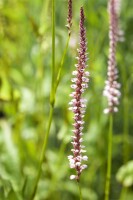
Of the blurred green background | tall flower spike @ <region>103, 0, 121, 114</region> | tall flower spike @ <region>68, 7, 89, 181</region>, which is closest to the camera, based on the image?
tall flower spike @ <region>68, 7, 89, 181</region>

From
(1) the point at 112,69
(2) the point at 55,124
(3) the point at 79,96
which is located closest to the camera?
(3) the point at 79,96

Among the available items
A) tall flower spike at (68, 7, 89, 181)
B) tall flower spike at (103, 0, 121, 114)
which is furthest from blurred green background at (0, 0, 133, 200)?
tall flower spike at (68, 7, 89, 181)

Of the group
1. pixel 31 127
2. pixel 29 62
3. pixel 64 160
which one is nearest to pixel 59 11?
pixel 29 62

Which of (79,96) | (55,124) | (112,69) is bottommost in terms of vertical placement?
(79,96)

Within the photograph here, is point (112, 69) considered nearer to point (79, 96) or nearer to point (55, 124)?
point (79, 96)

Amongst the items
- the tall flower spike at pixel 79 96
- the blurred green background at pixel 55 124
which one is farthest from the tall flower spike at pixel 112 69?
the blurred green background at pixel 55 124

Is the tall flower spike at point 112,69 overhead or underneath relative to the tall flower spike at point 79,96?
overhead

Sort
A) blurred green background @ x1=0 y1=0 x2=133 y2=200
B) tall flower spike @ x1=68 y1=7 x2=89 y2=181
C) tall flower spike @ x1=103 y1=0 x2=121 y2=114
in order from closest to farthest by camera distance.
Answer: tall flower spike @ x1=68 y1=7 x2=89 y2=181 → tall flower spike @ x1=103 y1=0 x2=121 y2=114 → blurred green background @ x1=0 y1=0 x2=133 y2=200

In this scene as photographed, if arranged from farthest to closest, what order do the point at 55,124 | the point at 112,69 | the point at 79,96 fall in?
the point at 55,124
the point at 112,69
the point at 79,96

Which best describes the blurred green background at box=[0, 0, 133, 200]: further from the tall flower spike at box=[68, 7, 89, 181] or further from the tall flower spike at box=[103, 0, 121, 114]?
the tall flower spike at box=[68, 7, 89, 181]

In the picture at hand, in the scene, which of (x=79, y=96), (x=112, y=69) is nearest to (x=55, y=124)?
(x=112, y=69)

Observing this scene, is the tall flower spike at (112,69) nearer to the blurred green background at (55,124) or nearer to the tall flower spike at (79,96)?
the tall flower spike at (79,96)
